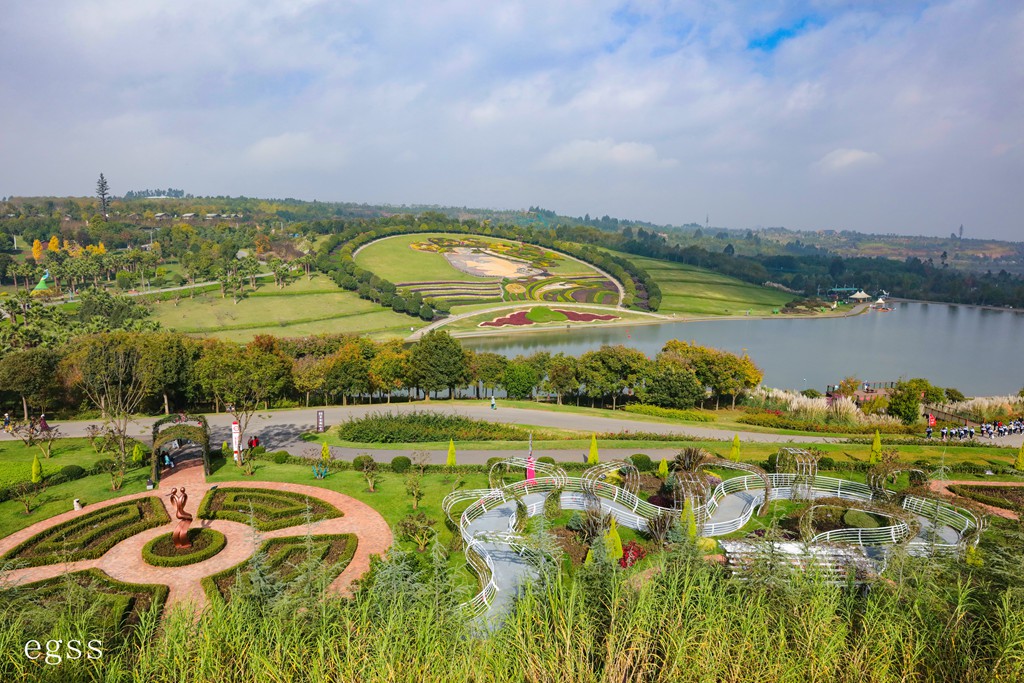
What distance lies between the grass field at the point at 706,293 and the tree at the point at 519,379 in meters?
67.0

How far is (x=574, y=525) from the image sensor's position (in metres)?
21.0

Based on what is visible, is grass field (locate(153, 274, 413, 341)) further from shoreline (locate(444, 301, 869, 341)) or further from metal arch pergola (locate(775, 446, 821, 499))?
metal arch pergola (locate(775, 446, 821, 499))

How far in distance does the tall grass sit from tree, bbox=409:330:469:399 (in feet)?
117

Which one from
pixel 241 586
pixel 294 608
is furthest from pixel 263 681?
pixel 241 586

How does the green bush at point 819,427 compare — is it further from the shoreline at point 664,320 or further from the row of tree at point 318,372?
the shoreline at point 664,320

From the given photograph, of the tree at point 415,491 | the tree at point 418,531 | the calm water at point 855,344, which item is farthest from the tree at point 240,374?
the calm water at point 855,344

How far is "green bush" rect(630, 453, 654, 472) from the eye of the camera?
28.3 metres

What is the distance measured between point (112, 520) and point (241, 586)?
46.7ft

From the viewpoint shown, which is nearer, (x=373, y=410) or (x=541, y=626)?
(x=541, y=626)

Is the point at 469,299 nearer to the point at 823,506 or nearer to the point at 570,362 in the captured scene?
the point at 570,362

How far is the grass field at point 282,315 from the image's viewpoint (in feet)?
251

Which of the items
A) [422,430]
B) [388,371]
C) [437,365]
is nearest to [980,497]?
[422,430]

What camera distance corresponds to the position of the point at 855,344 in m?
85.4

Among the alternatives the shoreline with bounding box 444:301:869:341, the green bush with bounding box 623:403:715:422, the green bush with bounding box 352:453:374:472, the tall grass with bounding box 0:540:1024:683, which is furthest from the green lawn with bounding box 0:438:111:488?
the shoreline with bounding box 444:301:869:341
